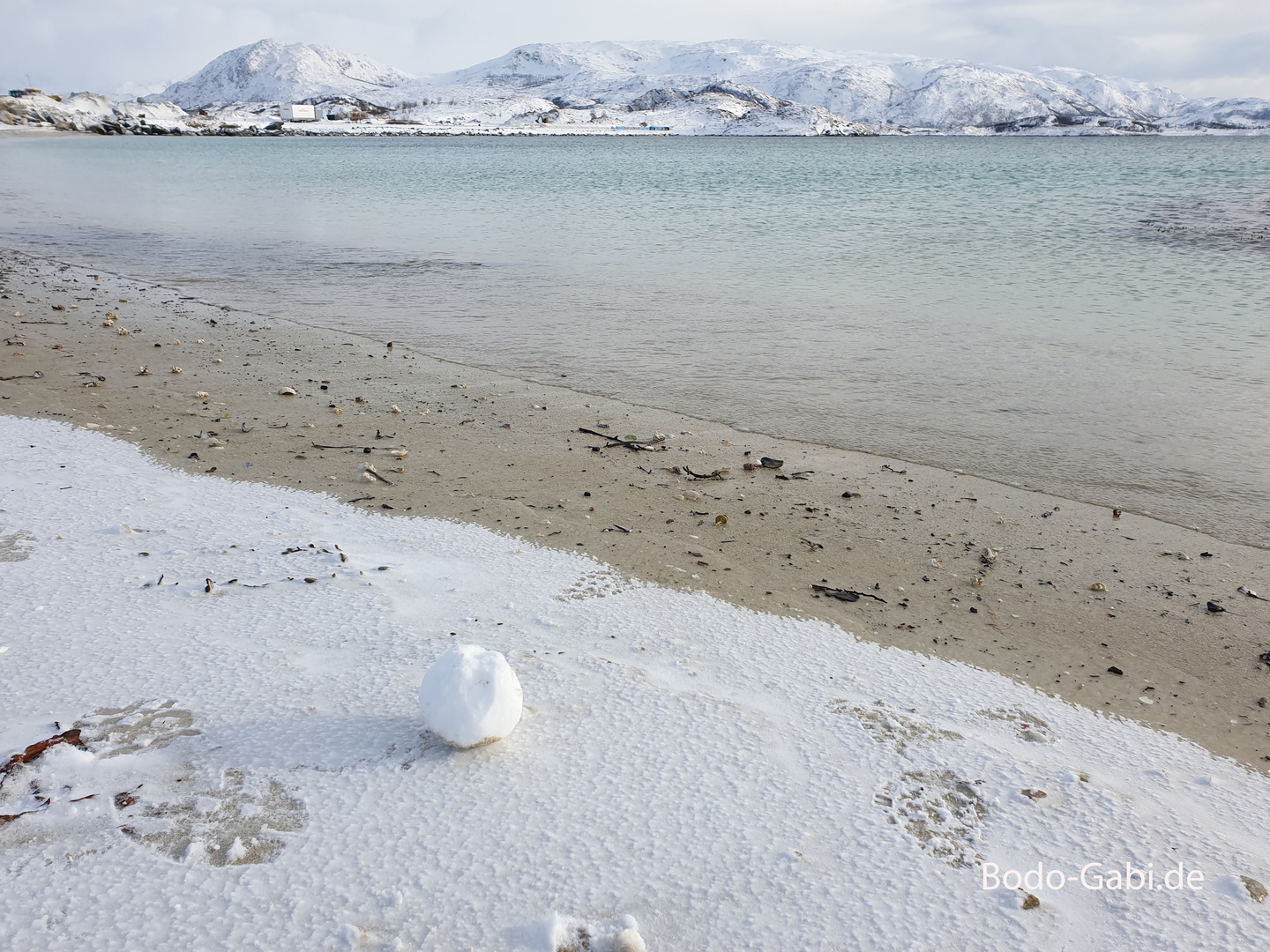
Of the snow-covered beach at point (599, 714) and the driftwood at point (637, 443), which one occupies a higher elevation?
the snow-covered beach at point (599, 714)

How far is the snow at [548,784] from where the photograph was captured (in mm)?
1804

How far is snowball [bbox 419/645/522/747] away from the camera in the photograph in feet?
7.17

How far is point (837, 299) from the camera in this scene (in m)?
10.6

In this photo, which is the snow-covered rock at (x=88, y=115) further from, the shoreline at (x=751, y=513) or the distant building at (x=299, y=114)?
the shoreline at (x=751, y=513)

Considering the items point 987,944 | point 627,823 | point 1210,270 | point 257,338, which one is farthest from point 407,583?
point 1210,270

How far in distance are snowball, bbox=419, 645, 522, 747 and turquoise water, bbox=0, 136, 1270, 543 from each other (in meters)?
3.86

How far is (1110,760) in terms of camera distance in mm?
2508

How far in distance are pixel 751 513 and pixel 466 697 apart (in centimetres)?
241

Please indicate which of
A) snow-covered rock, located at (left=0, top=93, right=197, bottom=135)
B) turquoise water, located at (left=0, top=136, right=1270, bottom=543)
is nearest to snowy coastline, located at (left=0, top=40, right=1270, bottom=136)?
snow-covered rock, located at (left=0, top=93, right=197, bottom=135)

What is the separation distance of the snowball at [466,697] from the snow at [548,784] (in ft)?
0.28

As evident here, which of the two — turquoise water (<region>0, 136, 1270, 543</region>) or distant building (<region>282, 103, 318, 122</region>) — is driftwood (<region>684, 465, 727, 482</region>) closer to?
turquoise water (<region>0, 136, 1270, 543</region>)

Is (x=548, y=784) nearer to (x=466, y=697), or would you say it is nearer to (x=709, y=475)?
(x=466, y=697)

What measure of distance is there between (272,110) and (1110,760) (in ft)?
545

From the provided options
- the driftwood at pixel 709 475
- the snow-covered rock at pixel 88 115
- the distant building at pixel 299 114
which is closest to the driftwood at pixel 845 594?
the driftwood at pixel 709 475
